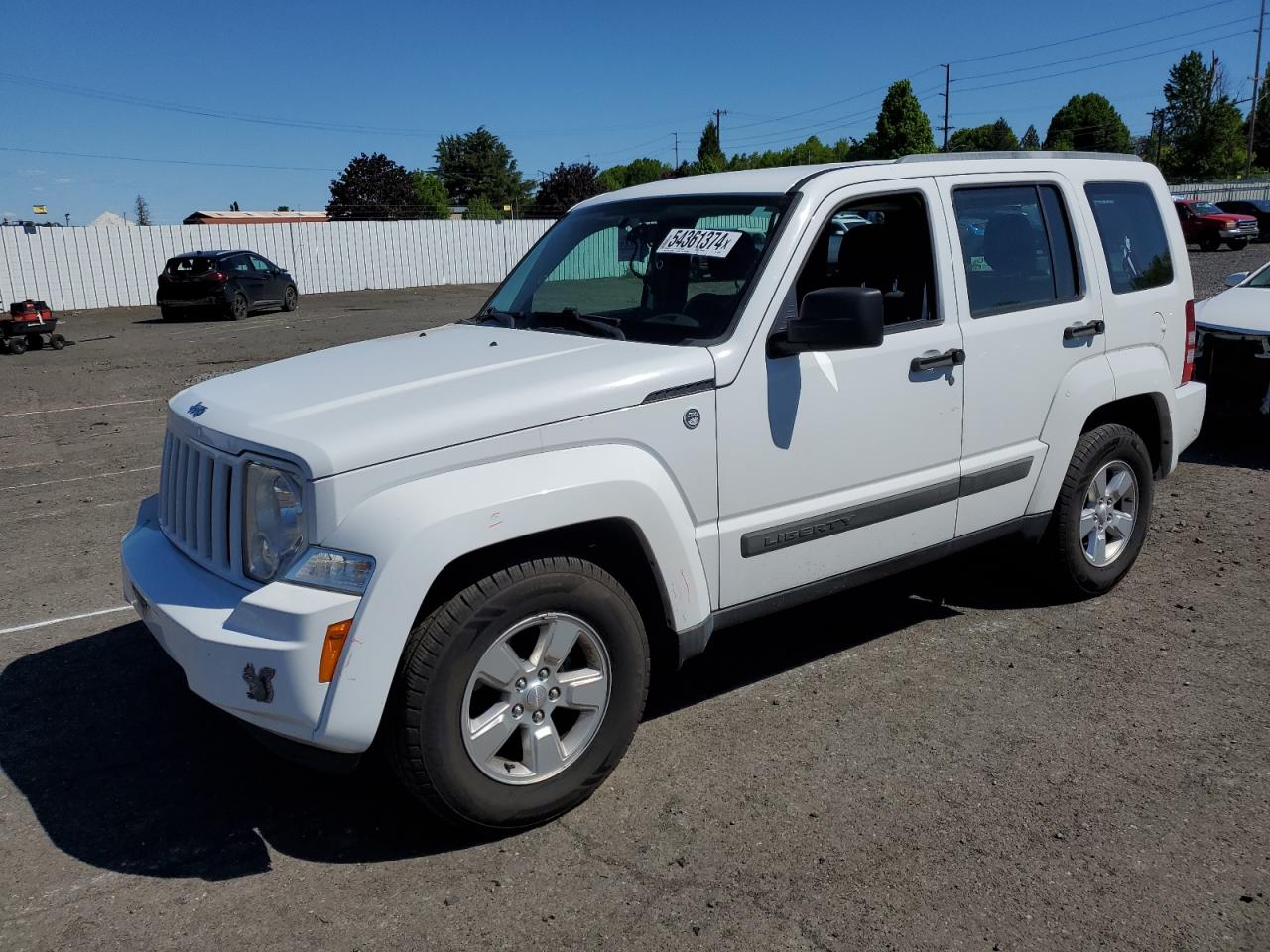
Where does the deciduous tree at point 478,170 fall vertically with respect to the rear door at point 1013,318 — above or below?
above

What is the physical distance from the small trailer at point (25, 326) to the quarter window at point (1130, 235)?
1801 centimetres

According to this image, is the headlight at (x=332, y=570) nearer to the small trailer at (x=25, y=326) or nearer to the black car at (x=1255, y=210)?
the small trailer at (x=25, y=326)

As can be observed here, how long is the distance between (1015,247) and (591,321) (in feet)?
6.46

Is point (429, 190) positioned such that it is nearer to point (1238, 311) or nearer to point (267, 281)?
point (267, 281)

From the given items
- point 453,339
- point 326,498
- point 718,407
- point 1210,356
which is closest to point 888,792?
point 718,407

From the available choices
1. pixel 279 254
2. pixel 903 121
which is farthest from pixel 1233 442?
pixel 903 121

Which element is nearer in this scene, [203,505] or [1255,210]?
[203,505]

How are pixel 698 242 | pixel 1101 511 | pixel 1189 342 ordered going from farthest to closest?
pixel 1189 342, pixel 1101 511, pixel 698 242

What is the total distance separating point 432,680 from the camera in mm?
3096

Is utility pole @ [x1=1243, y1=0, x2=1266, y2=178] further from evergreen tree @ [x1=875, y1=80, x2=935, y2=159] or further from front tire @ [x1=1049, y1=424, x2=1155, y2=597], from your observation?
front tire @ [x1=1049, y1=424, x2=1155, y2=597]

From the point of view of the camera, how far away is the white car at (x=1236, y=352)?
800 centimetres

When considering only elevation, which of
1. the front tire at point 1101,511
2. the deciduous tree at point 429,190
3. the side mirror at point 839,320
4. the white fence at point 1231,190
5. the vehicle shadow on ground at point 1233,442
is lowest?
the vehicle shadow on ground at point 1233,442

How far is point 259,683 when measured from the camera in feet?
9.81

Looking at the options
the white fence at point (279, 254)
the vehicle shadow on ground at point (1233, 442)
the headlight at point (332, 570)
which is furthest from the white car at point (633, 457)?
the white fence at point (279, 254)
